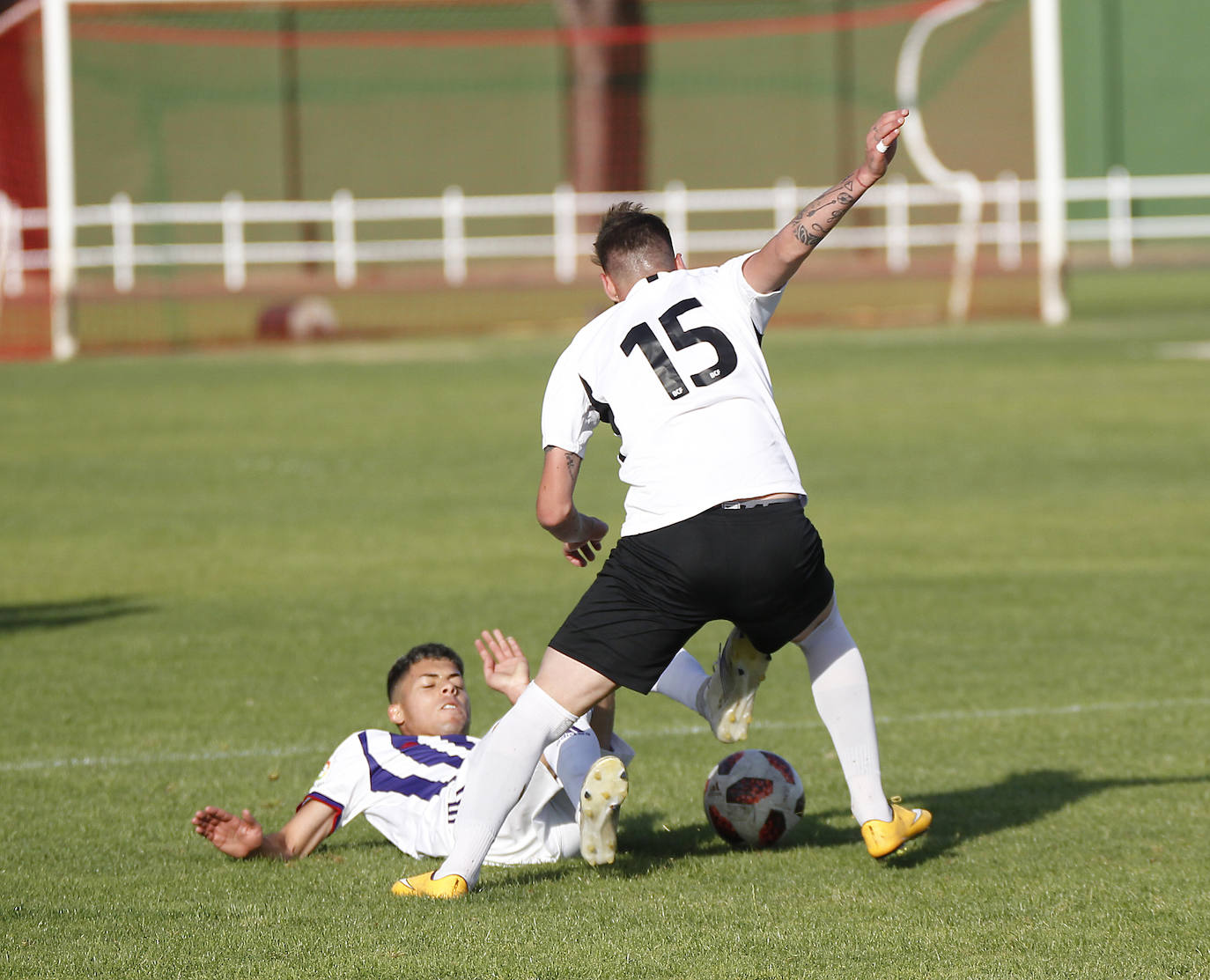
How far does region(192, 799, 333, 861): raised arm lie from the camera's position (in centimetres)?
549

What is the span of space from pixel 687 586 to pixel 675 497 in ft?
0.81

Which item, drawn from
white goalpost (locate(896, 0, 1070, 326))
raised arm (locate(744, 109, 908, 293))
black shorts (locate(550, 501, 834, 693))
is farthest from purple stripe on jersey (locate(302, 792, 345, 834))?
white goalpost (locate(896, 0, 1070, 326))

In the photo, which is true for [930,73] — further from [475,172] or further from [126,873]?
[126,873]

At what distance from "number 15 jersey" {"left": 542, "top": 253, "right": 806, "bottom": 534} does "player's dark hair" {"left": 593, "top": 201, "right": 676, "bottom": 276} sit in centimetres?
10

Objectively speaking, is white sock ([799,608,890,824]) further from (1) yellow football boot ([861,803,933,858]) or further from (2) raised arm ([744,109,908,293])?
(2) raised arm ([744,109,908,293])

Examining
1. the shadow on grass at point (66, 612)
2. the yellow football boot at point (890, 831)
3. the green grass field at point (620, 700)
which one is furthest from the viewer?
the shadow on grass at point (66, 612)

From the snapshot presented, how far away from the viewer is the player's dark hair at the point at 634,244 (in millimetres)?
5320

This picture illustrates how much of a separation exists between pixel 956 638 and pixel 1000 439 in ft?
26.0

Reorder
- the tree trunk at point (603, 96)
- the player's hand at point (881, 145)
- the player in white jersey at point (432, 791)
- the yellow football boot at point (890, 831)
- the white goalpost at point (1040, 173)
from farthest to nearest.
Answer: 1. the tree trunk at point (603, 96)
2. the white goalpost at point (1040, 173)
3. the player in white jersey at point (432, 791)
4. the yellow football boot at point (890, 831)
5. the player's hand at point (881, 145)

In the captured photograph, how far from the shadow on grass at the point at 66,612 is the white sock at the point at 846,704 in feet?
18.6

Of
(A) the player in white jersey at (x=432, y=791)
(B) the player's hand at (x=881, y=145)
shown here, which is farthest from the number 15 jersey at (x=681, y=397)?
(A) the player in white jersey at (x=432, y=791)

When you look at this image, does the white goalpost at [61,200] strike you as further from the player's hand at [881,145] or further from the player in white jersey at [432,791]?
the player's hand at [881,145]

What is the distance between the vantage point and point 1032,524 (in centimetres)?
1276

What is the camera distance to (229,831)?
18.0 ft
